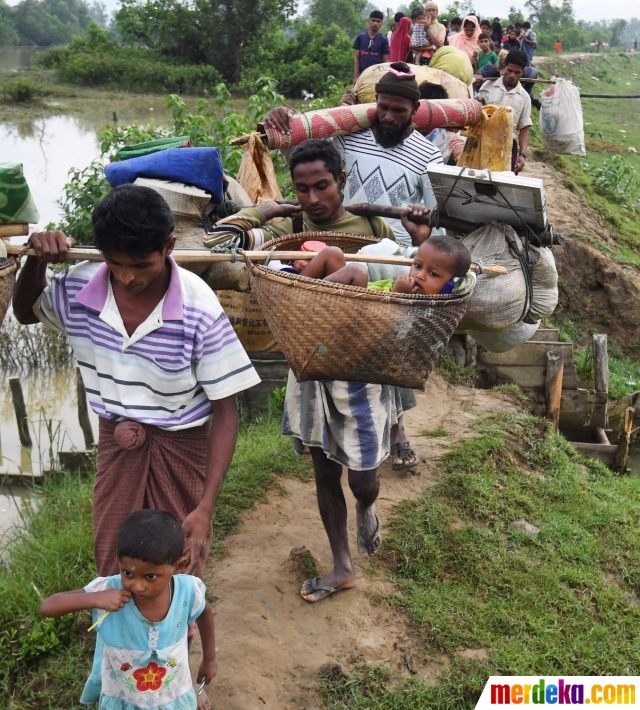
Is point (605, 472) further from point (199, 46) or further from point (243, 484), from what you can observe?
point (199, 46)

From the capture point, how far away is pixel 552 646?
3.32 m

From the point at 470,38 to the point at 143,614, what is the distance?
11255 millimetres

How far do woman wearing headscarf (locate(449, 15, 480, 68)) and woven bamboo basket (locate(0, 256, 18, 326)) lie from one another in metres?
10.5

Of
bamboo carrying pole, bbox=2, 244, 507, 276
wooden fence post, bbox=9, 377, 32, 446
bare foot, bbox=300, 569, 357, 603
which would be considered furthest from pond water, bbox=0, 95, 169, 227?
bamboo carrying pole, bbox=2, 244, 507, 276

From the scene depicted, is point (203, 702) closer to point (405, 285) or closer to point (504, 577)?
point (405, 285)

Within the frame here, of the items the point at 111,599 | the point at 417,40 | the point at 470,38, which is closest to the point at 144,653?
the point at 111,599

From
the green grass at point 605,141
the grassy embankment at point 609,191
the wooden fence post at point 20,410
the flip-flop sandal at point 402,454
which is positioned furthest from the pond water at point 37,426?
the green grass at point 605,141

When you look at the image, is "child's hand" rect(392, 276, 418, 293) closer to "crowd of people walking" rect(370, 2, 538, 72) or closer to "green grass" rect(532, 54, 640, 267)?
"green grass" rect(532, 54, 640, 267)

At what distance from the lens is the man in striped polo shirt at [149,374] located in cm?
214

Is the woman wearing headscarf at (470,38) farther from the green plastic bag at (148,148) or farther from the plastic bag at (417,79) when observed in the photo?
the green plastic bag at (148,148)

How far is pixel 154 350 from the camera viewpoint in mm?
2139

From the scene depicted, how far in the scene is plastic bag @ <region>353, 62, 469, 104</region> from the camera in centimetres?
481

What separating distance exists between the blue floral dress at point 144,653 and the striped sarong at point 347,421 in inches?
36.0

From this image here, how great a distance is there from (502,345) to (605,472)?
2779mm
